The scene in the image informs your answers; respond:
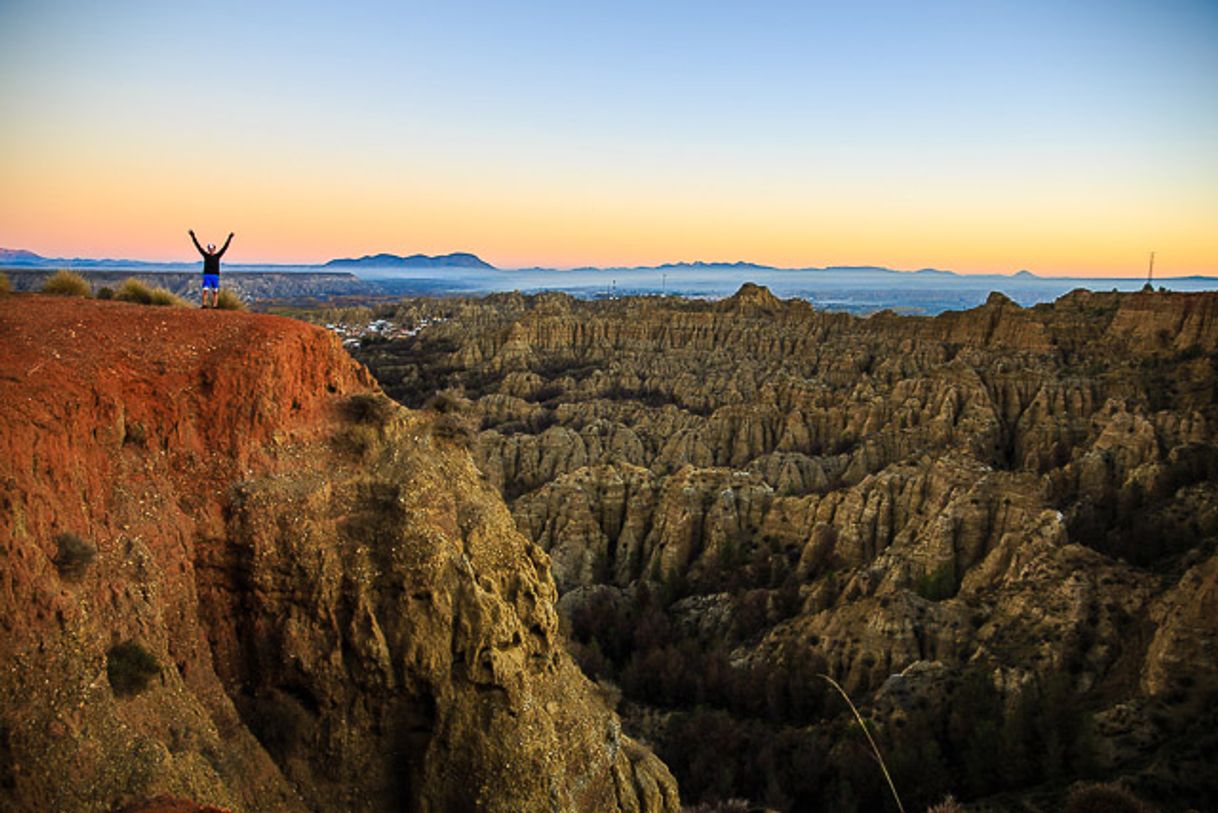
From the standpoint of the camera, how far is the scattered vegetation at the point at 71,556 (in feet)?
28.8

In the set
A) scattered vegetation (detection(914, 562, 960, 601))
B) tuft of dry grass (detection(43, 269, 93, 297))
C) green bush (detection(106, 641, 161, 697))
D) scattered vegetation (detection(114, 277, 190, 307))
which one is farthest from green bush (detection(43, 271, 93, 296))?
scattered vegetation (detection(914, 562, 960, 601))

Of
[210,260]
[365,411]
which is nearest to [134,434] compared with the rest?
[365,411]

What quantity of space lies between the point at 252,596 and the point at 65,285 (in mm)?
8274

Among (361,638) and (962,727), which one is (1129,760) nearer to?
(962,727)

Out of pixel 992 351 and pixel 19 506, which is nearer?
pixel 19 506

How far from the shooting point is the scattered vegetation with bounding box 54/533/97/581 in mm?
8789

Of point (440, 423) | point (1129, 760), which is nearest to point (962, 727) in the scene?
point (1129, 760)

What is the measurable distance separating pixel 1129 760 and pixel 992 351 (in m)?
54.7

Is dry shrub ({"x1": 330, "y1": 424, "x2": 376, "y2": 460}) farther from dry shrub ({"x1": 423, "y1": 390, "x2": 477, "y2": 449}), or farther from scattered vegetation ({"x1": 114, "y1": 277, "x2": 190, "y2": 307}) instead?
scattered vegetation ({"x1": 114, "y1": 277, "x2": 190, "y2": 307})

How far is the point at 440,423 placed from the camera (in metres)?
15.5

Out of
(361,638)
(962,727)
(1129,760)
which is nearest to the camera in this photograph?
(361,638)

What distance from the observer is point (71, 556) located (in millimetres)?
8812

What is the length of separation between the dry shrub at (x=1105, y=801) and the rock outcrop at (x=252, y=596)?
8.16 metres

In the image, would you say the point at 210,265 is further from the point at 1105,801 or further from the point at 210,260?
the point at 1105,801
